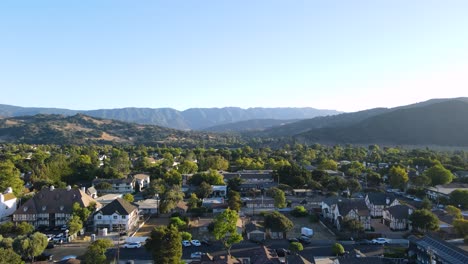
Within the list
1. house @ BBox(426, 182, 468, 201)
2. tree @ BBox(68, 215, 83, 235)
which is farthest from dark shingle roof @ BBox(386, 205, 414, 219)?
tree @ BBox(68, 215, 83, 235)

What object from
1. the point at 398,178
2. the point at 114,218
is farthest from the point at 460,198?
the point at 114,218

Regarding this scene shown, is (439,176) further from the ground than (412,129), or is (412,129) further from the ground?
(412,129)

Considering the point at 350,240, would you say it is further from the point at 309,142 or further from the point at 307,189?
the point at 309,142

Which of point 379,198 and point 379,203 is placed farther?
point 379,198

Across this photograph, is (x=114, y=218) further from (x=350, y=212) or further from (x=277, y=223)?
A: (x=350, y=212)

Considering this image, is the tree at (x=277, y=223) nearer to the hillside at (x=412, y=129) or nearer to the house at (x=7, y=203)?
the house at (x=7, y=203)

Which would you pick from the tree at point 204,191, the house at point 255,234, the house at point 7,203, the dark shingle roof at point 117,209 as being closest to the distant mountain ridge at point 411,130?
the tree at point 204,191

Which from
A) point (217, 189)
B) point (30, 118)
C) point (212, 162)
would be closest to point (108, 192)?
point (217, 189)
